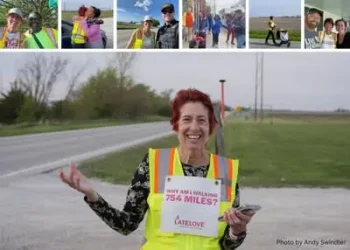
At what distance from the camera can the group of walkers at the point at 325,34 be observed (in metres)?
2.56

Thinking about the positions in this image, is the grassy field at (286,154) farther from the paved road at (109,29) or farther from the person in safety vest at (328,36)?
the paved road at (109,29)

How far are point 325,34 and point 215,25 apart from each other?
0.53 meters

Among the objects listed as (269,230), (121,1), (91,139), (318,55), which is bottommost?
(269,230)

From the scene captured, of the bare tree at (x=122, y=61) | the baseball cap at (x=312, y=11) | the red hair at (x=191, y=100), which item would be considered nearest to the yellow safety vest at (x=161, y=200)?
the red hair at (x=191, y=100)

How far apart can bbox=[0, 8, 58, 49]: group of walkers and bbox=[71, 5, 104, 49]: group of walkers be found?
0.10m

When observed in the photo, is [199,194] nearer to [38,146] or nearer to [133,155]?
[133,155]

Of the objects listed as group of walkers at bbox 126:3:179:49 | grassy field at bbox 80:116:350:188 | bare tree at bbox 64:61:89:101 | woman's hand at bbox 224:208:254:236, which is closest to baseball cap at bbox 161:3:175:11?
group of walkers at bbox 126:3:179:49

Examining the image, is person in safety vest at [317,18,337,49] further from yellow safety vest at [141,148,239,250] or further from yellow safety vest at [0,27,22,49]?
yellow safety vest at [0,27,22,49]

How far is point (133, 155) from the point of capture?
2.63m

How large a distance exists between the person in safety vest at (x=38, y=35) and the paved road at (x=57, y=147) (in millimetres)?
436

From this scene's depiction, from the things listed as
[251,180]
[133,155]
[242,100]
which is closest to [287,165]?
[251,180]

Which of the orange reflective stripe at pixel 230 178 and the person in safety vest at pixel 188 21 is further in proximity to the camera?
the person in safety vest at pixel 188 21

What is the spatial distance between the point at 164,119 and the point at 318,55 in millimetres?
803

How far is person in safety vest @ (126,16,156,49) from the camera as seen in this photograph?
Result: 101 inches
